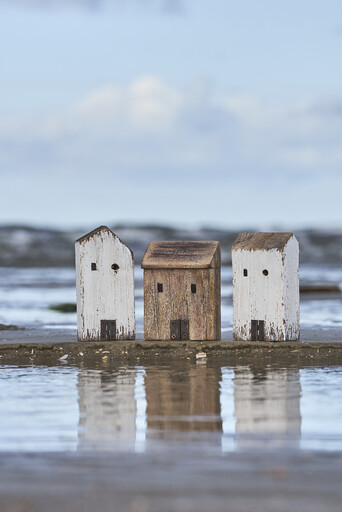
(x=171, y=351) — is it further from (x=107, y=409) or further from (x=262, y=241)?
(x=107, y=409)

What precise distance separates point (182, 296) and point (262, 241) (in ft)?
4.01

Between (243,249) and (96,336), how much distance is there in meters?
2.17

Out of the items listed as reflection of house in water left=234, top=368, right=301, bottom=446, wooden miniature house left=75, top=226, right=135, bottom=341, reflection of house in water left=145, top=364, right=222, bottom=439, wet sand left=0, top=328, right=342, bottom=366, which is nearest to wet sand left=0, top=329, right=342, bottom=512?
reflection of house in water left=234, top=368, right=301, bottom=446

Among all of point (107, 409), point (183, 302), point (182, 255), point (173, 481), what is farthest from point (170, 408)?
point (182, 255)

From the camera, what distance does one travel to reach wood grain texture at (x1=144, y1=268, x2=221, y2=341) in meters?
10.9

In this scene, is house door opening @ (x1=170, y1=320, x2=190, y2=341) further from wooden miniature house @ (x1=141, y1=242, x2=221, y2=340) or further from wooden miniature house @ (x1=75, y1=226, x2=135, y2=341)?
wooden miniature house @ (x1=75, y1=226, x2=135, y2=341)

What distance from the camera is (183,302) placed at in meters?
11.0

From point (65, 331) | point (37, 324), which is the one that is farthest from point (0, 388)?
point (37, 324)

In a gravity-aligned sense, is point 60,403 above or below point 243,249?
below

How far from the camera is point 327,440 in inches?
229

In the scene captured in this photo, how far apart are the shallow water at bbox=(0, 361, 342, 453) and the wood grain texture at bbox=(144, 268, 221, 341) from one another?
946 mm

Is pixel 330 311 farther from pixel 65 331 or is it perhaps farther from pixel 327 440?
pixel 327 440

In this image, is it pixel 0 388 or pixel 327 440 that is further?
pixel 0 388

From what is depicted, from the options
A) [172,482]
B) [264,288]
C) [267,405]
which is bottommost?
[172,482]
